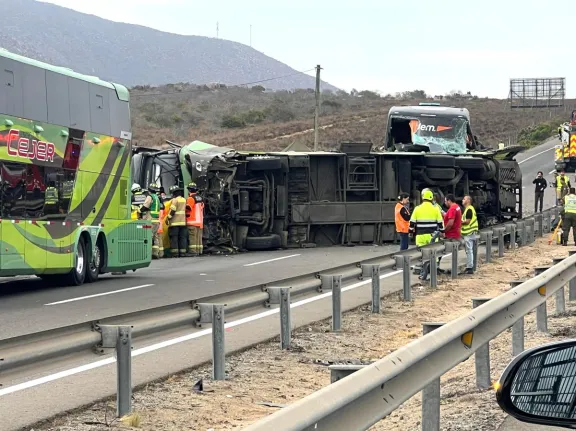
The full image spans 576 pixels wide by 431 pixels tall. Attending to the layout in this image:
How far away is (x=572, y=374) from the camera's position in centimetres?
345

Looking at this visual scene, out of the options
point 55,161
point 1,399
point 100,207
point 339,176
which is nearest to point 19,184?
point 55,161

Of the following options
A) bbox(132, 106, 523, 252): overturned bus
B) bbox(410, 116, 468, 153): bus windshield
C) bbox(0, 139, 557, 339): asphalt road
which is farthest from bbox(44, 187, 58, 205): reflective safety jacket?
bbox(410, 116, 468, 153): bus windshield

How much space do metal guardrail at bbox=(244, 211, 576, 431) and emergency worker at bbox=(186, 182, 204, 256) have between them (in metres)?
18.0

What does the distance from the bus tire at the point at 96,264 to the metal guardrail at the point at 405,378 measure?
12.3 metres

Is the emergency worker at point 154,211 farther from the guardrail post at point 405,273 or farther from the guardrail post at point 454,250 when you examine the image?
the guardrail post at point 405,273

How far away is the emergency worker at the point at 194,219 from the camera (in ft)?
86.1

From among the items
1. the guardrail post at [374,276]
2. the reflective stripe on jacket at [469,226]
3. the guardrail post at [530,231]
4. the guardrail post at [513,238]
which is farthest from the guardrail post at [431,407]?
the guardrail post at [530,231]

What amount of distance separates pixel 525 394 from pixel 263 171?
24.9m

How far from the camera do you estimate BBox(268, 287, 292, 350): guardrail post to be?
→ 36.5 ft

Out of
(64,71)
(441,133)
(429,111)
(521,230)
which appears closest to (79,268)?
(64,71)

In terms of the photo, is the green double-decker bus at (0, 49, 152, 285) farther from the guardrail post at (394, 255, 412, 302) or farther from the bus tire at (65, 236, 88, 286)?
the guardrail post at (394, 255, 412, 302)

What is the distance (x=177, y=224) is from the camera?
2628cm

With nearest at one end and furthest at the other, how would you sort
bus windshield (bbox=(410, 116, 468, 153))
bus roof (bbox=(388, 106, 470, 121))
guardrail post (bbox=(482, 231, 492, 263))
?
guardrail post (bbox=(482, 231, 492, 263)) < bus windshield (bbox=(410, 116, 468, 153)) < bus roof (bbox=(388, 106, 470, 121))

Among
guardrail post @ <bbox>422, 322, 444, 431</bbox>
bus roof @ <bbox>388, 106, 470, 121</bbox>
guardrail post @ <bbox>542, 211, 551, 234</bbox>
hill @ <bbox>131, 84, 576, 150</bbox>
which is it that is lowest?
guardrail post @ <bbox>542, 211, 551, 234</bbox>
